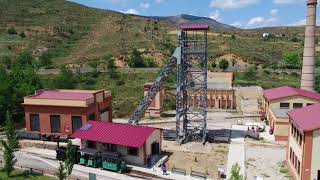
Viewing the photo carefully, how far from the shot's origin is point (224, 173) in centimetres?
3412

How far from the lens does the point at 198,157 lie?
3925 centimetres

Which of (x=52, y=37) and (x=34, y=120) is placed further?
(x=52, y=37)

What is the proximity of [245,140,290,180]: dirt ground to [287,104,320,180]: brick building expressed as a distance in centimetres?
167

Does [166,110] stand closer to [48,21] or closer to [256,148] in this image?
[256,148]

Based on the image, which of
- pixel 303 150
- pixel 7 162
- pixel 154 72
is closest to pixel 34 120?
pixel 7 162

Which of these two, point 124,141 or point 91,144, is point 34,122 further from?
point 124,141

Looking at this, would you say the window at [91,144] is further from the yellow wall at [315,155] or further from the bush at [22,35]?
the bush at [22,35]

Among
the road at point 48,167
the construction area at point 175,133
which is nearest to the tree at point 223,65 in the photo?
the construction area at point 175,133

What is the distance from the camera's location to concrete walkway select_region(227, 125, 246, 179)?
36.8m

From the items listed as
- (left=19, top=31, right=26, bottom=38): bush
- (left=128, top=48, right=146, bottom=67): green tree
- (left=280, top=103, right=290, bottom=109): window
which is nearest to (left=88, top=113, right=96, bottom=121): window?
(left=280, top=103, right=290, bottom=109): window

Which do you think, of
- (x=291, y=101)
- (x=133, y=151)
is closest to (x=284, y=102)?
(x=291, y=101)

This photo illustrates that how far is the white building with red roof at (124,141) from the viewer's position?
37.2m

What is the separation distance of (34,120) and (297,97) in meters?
33.1

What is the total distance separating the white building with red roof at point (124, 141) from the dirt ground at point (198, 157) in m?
2.35
